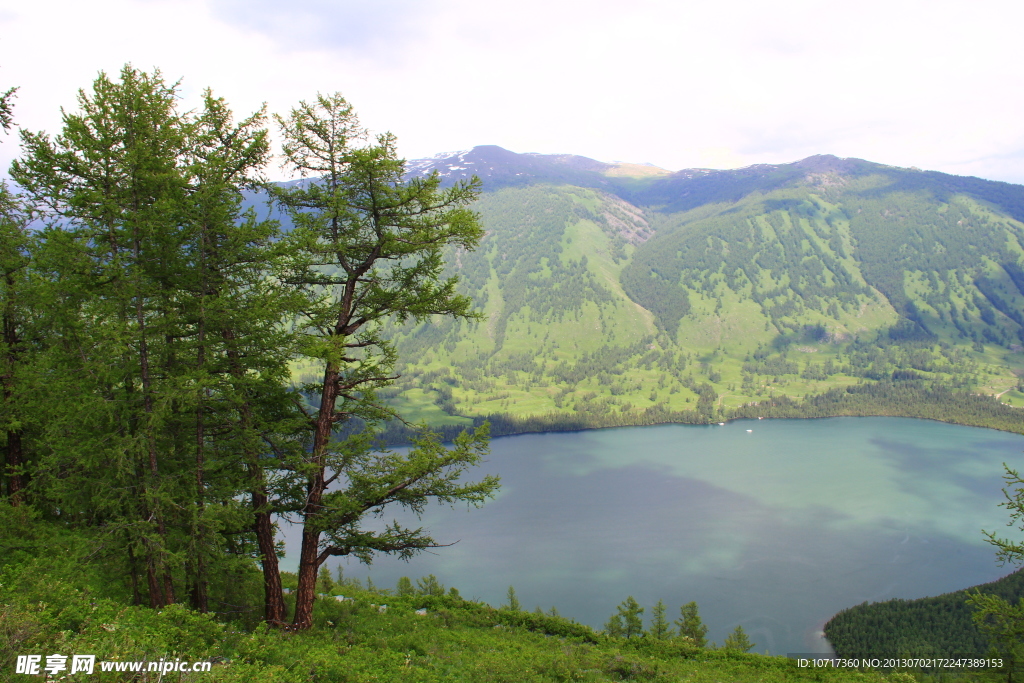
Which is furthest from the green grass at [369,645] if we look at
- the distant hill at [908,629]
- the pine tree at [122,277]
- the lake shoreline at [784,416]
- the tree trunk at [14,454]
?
the lake shoreline at [784,416]

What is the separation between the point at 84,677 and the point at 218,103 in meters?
11.1

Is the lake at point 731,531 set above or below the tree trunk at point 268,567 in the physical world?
below

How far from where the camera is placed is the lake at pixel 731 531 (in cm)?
6919

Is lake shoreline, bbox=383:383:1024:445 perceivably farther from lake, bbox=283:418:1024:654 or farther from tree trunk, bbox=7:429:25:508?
tree trunk, bbox=7:429:25:508

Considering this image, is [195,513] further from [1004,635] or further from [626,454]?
[626,454]

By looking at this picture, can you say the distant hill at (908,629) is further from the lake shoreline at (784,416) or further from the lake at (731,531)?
the lake shoreline at (784,416)

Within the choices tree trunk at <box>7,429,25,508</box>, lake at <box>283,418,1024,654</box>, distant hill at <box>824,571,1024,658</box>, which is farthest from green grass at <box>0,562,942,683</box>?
distant hill at <box>824,571,1024,658</box>

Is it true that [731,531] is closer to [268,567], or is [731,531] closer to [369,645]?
[369,645]

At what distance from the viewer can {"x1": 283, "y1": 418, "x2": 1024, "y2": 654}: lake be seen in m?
69.2

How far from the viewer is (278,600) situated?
40.7ft

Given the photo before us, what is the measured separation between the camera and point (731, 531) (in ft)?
298

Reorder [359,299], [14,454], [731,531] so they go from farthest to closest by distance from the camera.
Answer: [731,531]
[14,454]
[359,299]

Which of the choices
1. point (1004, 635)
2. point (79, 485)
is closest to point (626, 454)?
point (1004, 635)

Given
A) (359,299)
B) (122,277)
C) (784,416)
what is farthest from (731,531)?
(784,416)
